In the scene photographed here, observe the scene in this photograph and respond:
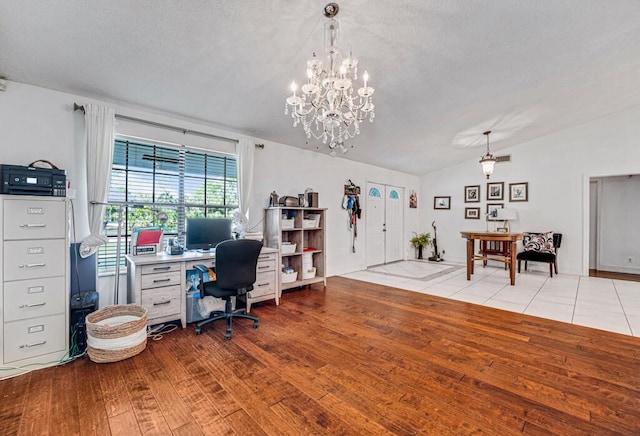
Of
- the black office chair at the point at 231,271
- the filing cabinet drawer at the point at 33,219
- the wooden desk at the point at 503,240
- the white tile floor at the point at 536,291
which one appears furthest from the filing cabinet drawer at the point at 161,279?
the wooden desk at the point at 503,240

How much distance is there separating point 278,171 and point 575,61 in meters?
4.11

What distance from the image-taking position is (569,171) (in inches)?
232

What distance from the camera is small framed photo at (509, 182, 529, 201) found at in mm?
6398

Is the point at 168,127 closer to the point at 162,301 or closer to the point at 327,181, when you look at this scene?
the point at 162,301

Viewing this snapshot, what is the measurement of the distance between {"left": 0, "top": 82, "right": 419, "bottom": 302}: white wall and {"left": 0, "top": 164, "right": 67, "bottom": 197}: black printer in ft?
1.88

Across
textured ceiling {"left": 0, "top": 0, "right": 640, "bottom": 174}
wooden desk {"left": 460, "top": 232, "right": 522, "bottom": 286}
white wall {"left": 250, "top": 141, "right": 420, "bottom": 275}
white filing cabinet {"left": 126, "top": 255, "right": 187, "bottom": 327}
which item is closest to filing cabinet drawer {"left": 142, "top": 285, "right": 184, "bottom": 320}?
white filing cabinet {"left": 126, "top": 255, "right": 187, "bottom": 327}

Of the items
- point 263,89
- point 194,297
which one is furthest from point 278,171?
point 194,297

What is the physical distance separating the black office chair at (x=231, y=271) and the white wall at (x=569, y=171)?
6.20 meters

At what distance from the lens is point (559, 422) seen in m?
1.63

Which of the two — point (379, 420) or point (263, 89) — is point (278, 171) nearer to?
point (263, 89)

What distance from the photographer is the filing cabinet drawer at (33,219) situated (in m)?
2.14

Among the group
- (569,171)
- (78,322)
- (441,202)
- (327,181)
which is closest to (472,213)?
(441,202)

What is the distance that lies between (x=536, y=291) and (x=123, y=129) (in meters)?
6.20

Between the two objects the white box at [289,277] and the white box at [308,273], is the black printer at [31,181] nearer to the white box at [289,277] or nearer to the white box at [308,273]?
the white box at [289,277]
